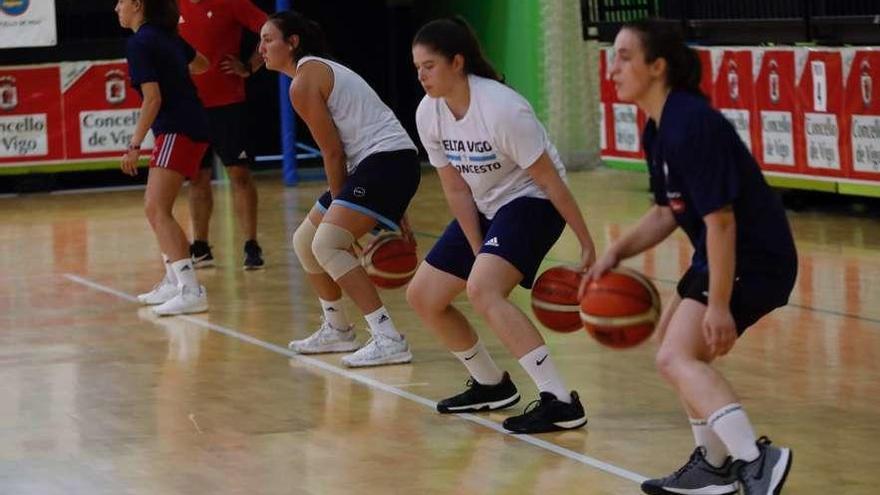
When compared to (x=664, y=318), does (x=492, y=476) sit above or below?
below

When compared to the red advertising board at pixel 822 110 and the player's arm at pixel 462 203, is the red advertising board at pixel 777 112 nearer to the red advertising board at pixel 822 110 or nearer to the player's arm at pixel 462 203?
the red advertising board at pixel 822 110

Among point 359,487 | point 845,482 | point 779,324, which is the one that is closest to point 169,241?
point 779,324

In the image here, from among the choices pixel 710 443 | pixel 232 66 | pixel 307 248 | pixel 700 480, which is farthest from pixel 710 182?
pixel 232 66

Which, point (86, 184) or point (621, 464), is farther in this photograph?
point (86, 184)

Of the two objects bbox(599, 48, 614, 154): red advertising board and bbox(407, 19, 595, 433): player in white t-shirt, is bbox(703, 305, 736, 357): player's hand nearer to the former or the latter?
bbox(407, 19, 595, 433): player in white t-shirt

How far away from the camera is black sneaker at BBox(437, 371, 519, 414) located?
295 inches

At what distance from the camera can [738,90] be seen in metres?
14.7

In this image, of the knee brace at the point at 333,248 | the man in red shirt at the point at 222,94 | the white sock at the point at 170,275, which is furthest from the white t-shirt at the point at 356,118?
the man in red shirt at the point at 222,94

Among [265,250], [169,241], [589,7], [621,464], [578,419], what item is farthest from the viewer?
[589,7]

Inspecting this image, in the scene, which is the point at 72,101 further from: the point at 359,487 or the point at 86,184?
the point at 359,487

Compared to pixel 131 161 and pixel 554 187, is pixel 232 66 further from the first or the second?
pixel 554 187

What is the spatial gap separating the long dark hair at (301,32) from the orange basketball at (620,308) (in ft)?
9.62

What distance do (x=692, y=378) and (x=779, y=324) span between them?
4.06 meters

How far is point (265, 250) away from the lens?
43.7ft
